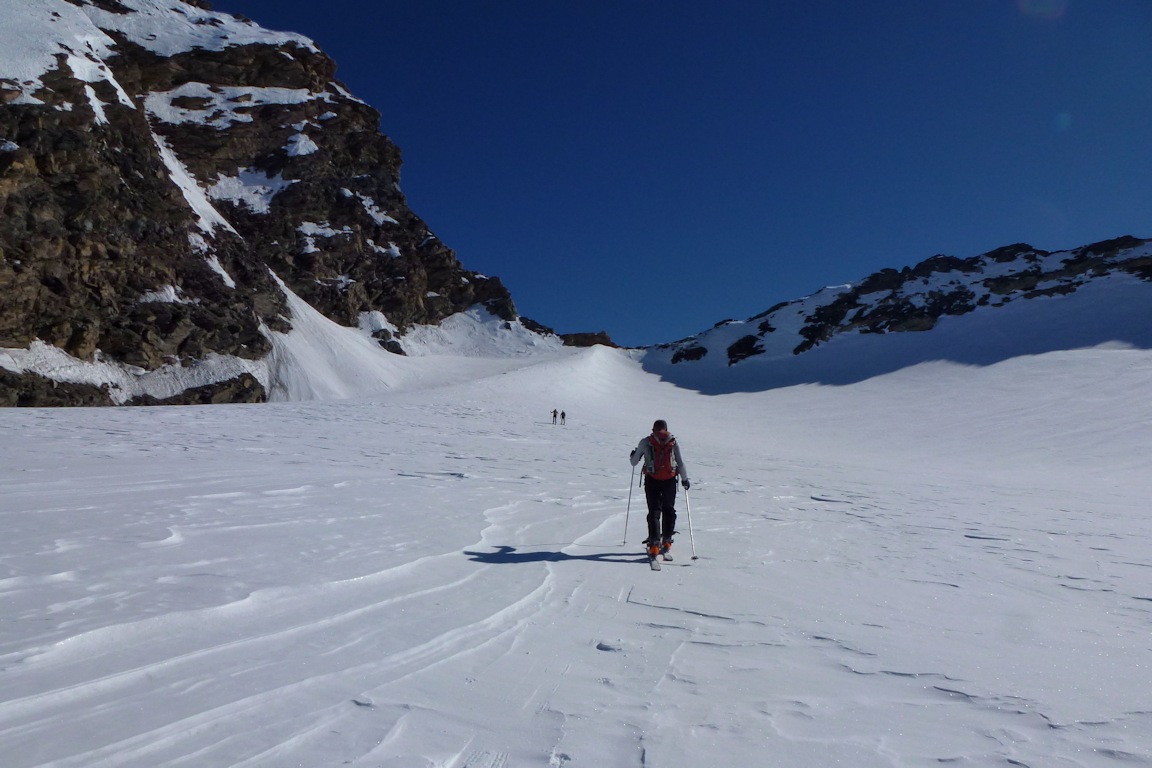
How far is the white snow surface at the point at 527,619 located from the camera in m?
2.88

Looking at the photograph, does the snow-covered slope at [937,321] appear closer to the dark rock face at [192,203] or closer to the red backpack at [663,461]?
the dark rock face at [192,203]

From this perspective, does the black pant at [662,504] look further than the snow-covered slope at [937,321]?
No

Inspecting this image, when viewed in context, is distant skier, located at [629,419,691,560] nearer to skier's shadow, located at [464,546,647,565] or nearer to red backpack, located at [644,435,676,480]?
red backpack, located at [644,435,676,480]

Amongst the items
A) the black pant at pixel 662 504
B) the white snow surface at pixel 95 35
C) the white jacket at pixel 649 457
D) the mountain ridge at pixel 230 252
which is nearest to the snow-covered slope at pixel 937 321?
the mountain ridge at pixel 230 252

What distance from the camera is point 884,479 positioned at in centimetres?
1600

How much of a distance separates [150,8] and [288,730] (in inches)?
3276

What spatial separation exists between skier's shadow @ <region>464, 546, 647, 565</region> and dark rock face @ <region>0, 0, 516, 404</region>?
97.7 ft

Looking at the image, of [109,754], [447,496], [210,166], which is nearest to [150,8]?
[210,166]

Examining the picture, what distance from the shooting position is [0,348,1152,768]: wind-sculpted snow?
2873 millimetres

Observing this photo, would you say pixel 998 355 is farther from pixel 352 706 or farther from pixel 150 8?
pixel 150 8

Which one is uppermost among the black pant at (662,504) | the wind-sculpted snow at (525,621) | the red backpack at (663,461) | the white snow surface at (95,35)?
the white snow surface at (95,35)

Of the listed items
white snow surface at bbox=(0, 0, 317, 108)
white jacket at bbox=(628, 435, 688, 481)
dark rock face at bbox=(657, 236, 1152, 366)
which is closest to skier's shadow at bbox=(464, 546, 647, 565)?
white jacket at bbox=(628, 435, 688, 481)

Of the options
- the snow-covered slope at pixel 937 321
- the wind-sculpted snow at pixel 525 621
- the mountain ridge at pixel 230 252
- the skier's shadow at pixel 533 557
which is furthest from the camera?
the snow-covered slope at pixel 937 321

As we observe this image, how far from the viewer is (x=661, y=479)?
23.9 feet
